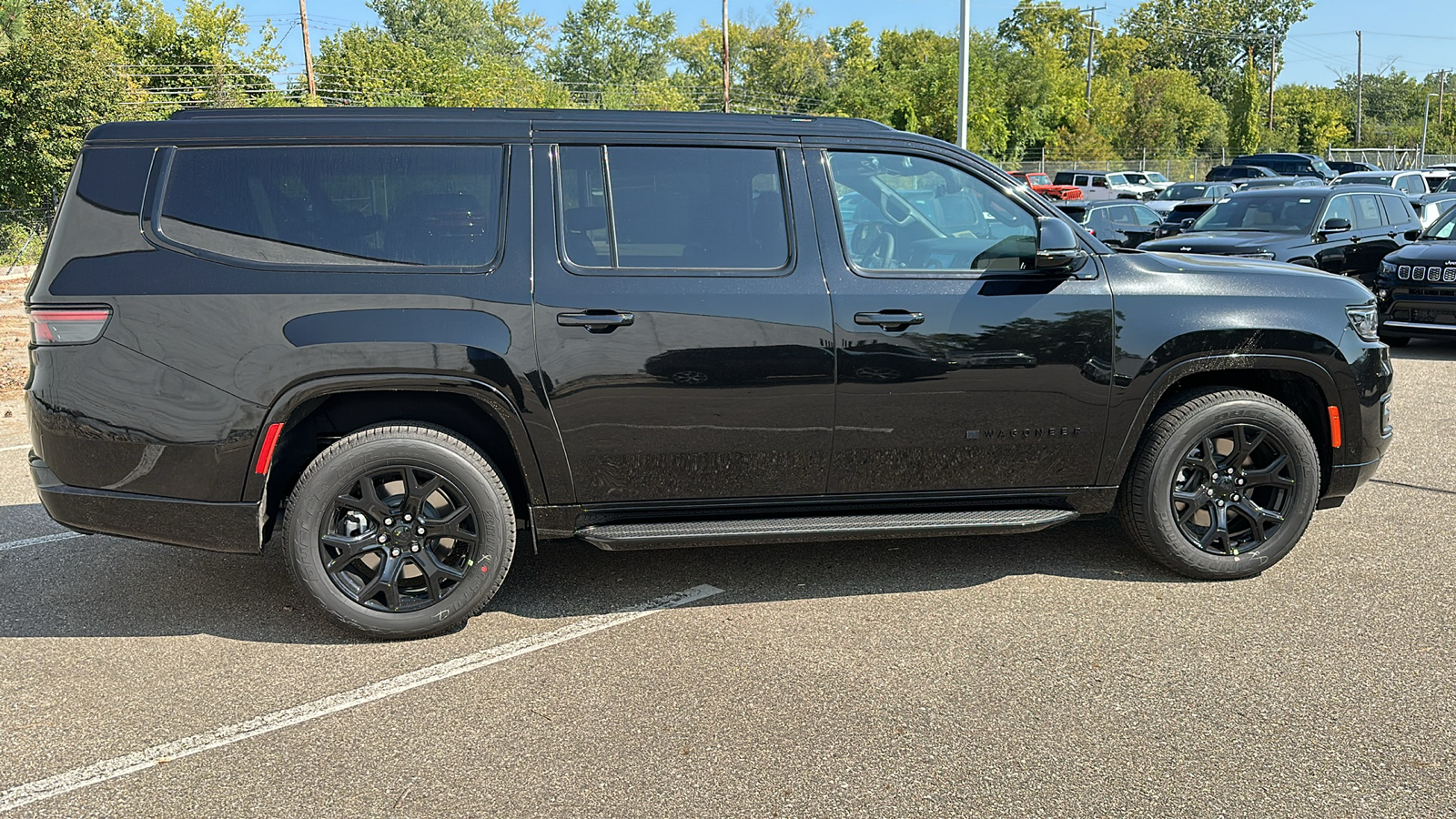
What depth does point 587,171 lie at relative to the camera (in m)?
4.37

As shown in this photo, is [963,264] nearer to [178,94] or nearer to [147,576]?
[147,576]

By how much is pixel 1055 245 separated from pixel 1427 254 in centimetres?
865

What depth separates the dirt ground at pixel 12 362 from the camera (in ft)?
28.1

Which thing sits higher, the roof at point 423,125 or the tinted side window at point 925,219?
the roof at point 423,125

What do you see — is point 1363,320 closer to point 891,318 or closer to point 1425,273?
point 891,318

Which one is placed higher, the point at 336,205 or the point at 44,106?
the point at 44,106

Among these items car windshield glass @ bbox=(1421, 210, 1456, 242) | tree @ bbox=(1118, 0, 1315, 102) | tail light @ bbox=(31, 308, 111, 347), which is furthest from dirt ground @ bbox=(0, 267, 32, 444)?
tree @ bbox=(1118, 0, 1315, 102)

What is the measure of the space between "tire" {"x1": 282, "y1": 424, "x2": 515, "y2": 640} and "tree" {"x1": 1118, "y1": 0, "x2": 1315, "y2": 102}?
351 ft

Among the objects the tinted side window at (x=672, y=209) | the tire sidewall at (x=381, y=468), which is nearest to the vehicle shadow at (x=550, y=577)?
the tire sidewall at (x=381, y=468)

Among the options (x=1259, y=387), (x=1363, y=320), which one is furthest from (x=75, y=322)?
(x=1363, y=320)

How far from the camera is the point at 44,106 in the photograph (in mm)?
25000

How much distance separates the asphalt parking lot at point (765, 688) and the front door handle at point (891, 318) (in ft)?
3.71

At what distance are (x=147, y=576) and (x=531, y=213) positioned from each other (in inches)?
96.6

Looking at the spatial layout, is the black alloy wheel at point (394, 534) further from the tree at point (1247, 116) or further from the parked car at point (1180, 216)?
the tree at point (1247, 116)
